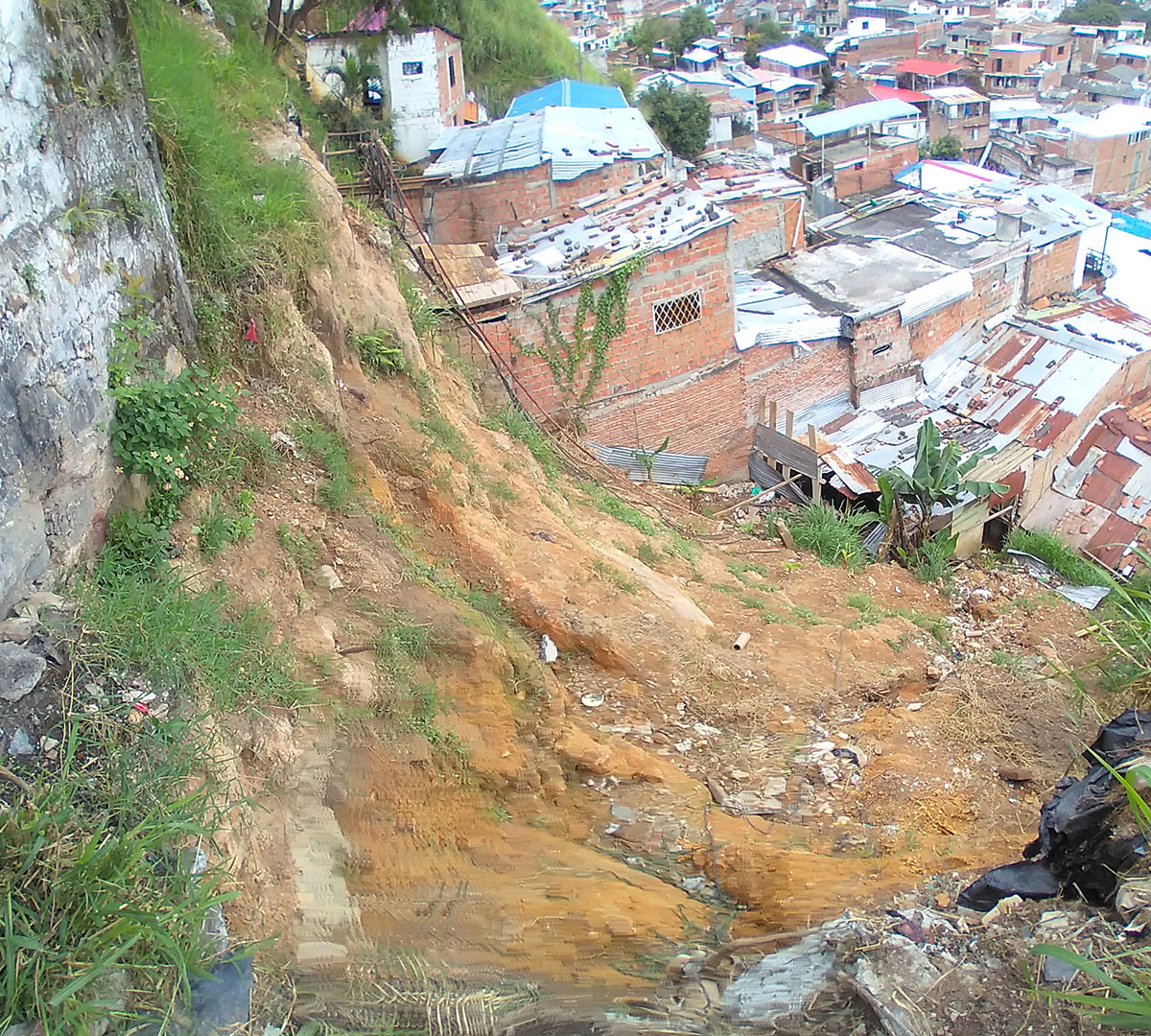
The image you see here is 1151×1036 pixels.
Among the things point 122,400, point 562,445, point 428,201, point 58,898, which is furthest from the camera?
point 428,201

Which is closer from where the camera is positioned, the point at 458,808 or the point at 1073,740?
the point at 458,808

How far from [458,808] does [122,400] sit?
2.37 metres

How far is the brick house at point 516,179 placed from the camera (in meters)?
14.5

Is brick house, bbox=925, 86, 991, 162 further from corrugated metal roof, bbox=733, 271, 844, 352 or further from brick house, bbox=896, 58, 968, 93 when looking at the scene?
corrugated metal roof, bbox=733, 271, 844, 352

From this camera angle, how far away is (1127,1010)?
2576mm

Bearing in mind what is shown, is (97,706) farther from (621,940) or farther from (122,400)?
(621,940)

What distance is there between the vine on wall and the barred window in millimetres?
544

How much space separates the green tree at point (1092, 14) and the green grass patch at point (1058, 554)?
184 feet

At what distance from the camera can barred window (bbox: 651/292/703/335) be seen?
1194 cm

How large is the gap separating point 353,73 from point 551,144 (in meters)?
6.37

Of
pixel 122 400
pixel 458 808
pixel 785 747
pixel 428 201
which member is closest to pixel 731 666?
pixel 785 747

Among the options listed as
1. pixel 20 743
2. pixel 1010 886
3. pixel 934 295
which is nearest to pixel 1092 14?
pixel 934 295

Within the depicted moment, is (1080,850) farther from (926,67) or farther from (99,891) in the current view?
(926,67)

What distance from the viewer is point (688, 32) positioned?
48375 millimetres
